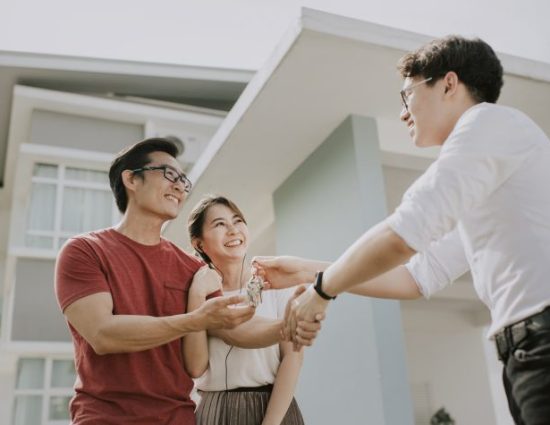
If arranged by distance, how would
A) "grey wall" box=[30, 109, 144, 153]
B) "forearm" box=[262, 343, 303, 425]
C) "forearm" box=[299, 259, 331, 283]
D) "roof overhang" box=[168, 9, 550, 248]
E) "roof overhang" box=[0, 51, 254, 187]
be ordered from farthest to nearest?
"roof overhang" box=[0, 51, 254, 187]
"grey wall" box=[30, 109, 144, 153]
"roof overhang" box=[168, 9, 550, 248]
"forearm" box=[299, 259, 331, 283]
"forearm" box=[262, 343, 303, 425]

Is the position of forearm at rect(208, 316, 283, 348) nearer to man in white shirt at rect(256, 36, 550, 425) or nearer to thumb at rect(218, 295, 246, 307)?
thumb at rect(218, 295, 246, 307)

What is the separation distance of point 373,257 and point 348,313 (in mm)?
2961

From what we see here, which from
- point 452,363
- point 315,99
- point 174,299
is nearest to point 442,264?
point 174,299

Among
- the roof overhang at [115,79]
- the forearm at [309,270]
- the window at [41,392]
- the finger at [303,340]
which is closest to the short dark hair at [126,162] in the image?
the forearm at [309,270]

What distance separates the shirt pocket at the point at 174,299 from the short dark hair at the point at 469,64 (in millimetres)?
1259

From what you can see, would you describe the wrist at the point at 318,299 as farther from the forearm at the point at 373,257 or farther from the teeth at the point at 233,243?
the teeth at the point at 233,243

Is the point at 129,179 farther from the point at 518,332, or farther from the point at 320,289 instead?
the point at 518,332

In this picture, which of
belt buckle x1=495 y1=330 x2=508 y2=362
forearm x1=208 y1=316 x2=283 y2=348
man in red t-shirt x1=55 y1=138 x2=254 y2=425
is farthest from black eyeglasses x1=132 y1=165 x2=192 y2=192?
belt buckle x1=495 y1=330 x2=508 y2=362

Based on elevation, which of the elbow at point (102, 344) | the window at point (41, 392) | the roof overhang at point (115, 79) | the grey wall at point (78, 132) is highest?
the roof overhang at point (115, 79)

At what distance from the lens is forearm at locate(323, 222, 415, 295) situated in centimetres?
176

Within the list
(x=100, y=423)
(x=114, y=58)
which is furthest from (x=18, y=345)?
(x=100, y=423)

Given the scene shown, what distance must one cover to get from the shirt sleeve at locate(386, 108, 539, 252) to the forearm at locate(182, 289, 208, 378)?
94cm

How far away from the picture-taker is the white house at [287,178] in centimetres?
437

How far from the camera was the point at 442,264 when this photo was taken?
2465mm
